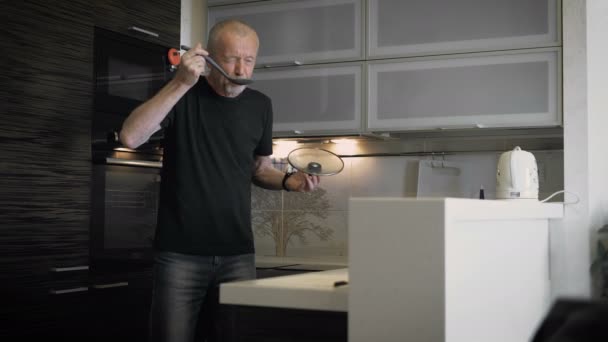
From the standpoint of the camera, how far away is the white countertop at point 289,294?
59.8 inches

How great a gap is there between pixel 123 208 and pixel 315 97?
1149 mm

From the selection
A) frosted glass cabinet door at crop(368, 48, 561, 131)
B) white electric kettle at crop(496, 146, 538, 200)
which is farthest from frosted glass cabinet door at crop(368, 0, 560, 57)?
white electric kettle at crop(496, 146, 538, 200)

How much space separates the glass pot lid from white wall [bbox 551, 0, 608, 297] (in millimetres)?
1438

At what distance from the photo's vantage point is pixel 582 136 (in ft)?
11.0

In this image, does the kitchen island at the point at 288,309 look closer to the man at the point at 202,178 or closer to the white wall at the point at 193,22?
the man at the point at 202,178

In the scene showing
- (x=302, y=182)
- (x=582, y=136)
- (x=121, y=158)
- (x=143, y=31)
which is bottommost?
(x=302, y=182)

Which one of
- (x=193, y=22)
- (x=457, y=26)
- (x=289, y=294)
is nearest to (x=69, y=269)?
(x=193, y=22)

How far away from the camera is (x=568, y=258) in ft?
10.9

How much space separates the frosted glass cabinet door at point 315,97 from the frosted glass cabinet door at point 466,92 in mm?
99

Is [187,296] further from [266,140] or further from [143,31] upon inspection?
[143,31]

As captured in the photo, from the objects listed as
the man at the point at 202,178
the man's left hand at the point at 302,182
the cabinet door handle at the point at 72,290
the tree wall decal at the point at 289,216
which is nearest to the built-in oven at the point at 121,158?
the cabinet door handle at the point at 72,290

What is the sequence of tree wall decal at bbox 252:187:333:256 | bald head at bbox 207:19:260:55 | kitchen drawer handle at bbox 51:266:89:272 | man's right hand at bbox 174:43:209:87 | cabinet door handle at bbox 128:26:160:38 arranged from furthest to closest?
tree wall decal at bbox 252:187:333:256 → cabinet door handle at bbox 128:26:160:38 → kitchen drawer handle at bbox 51:266:89:272 → bald head at bbox 207:19:260:55 → man's right hand at bbox 174:43:209:87

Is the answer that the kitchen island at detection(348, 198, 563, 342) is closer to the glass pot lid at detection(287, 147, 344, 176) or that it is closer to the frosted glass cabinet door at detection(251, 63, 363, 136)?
the glass pot lid at detection(287, 147, 344, 176)

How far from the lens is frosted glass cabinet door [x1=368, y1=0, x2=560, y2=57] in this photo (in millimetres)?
3545
